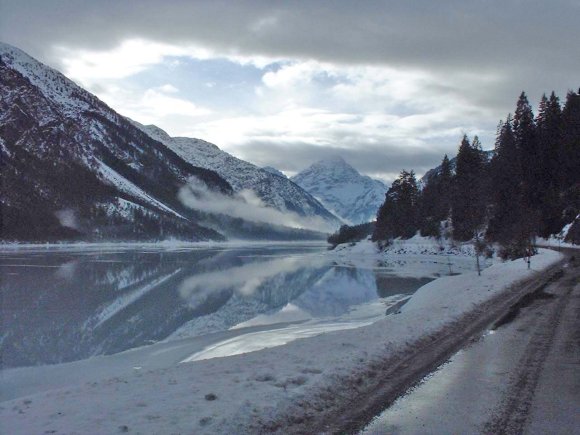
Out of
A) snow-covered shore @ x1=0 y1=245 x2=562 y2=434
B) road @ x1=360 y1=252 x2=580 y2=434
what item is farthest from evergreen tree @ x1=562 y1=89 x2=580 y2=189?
snow-covered shore @ x1=0 y1=245 x2=562 y2=434

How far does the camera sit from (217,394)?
384 inches

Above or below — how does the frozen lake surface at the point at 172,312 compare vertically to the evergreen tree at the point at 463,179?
below

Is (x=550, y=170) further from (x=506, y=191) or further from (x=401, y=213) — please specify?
(x=401, y=213)

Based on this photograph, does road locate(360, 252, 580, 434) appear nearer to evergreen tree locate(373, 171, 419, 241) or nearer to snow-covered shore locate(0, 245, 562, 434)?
snow-covered shore locate(0, 245, 562, 434)

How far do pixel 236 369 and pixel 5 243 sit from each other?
17880 cm

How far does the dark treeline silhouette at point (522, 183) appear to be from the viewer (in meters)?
70.6

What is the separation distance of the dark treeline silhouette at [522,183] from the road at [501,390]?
45.7m

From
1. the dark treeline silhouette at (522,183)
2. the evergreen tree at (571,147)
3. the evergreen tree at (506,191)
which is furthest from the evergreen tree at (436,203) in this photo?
the evergreen tree at (571,147)

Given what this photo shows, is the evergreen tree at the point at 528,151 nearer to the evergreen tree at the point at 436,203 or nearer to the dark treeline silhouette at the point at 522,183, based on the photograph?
the dark treeline silhouette at the point at 522,183

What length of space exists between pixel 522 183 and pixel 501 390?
79.4m

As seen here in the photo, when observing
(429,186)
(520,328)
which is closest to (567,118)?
(429,186)

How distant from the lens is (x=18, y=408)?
32.5 ft

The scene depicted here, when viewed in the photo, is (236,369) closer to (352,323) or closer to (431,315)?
(431,315)

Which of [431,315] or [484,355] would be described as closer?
[484,355]
